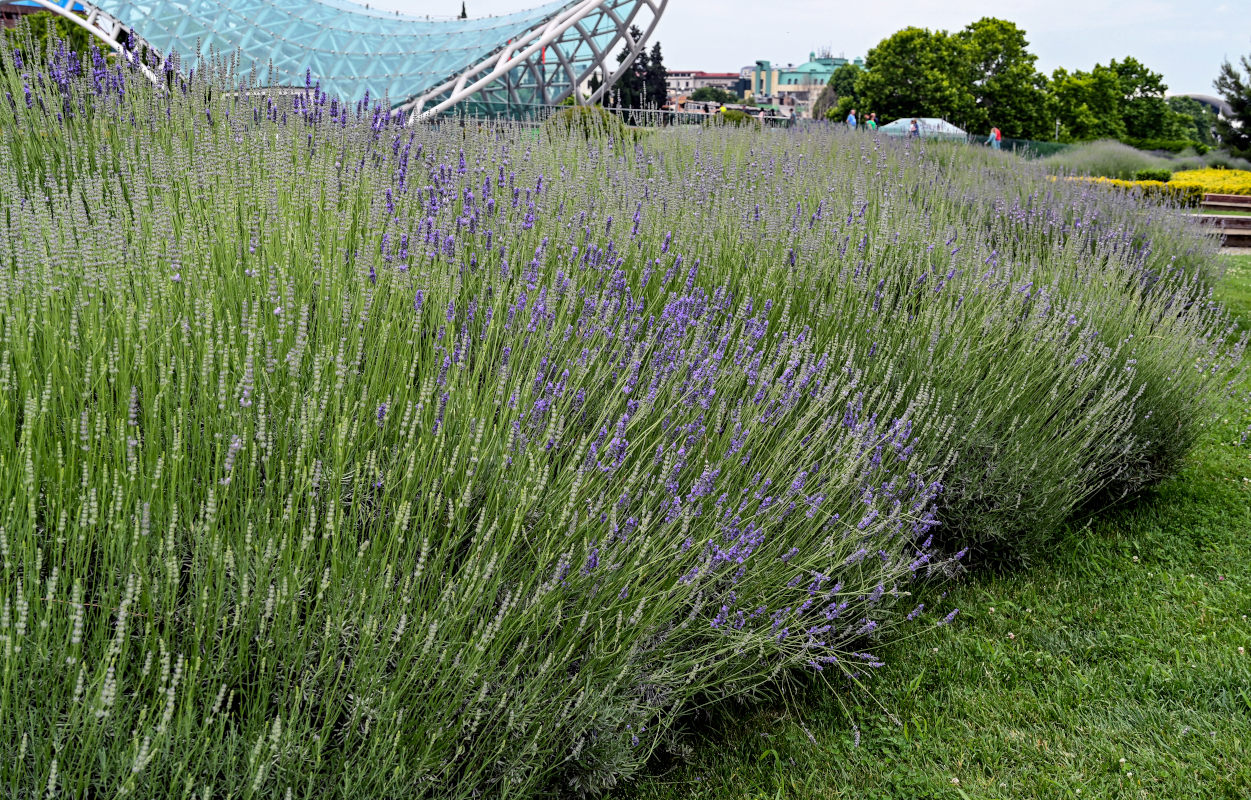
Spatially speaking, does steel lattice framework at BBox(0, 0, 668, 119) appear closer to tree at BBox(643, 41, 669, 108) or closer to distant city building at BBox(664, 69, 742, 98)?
tree at BBox(643, 41, 669, 108)

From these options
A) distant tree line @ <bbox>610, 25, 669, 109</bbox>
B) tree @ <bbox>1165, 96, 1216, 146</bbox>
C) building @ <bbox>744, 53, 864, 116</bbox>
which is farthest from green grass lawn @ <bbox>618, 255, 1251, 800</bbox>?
building @ <bbox>744, 53, 864, 116</bbox>

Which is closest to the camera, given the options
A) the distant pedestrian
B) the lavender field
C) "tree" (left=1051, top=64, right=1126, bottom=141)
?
the lavender field

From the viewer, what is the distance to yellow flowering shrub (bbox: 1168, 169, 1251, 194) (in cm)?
1691

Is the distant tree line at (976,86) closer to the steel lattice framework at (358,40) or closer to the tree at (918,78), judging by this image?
the tree at (918,78)

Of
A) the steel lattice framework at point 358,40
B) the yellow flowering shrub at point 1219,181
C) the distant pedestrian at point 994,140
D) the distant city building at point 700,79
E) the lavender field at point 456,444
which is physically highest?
the distant city building at point 700,79

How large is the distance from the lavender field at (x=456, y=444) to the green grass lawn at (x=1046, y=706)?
0.16 metres

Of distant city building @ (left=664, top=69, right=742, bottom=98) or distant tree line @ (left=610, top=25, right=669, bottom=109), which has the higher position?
distant city building @ (left=664, top=69, right=742, bottom=98)

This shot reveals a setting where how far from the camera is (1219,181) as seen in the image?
18719 millimetres

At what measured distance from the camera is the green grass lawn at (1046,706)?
245cm

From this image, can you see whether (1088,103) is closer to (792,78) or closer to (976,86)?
(976,86)

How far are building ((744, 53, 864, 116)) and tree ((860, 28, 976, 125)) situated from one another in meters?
124

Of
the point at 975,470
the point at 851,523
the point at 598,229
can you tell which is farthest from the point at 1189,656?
the point at 598,229

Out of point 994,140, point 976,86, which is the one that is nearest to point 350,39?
point 994,140

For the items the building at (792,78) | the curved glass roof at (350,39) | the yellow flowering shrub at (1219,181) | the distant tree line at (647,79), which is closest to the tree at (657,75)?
the distant tree line at (647,79)
